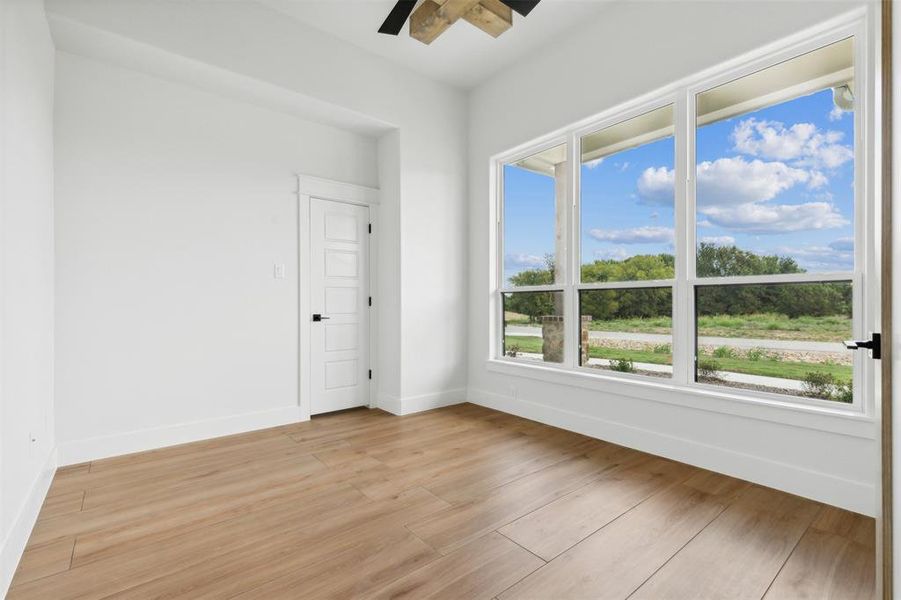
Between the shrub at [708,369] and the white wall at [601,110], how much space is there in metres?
0.21

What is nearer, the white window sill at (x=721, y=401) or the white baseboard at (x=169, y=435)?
the white window sill at (x=721, y=401)

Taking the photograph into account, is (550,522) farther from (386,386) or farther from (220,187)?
Answer: (220,187)

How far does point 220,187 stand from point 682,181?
3.49 m

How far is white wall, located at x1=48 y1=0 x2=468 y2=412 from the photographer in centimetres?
319

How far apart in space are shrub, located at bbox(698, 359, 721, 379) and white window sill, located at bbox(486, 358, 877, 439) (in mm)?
98

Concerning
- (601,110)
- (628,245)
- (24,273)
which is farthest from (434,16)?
(24,273)

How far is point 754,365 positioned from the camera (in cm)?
265

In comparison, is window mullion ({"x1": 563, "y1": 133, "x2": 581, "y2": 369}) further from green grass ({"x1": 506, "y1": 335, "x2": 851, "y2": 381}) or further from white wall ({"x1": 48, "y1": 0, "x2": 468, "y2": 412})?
white wall ({"x1": 48, "y1": 0, "x2": 468, "y2": 412})

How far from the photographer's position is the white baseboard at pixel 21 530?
5.40 ft

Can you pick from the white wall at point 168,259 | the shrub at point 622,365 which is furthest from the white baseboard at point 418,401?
the shrub at point 622,365

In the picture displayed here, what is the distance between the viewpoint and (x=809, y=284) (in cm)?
243

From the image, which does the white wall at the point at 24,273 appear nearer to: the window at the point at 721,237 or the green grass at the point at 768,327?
the window at the point at 721,237

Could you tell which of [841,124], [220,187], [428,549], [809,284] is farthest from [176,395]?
[841,124]

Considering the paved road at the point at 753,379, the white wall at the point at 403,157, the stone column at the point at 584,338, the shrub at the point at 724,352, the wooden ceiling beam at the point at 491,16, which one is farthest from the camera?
the stone column at the point at 584,338
